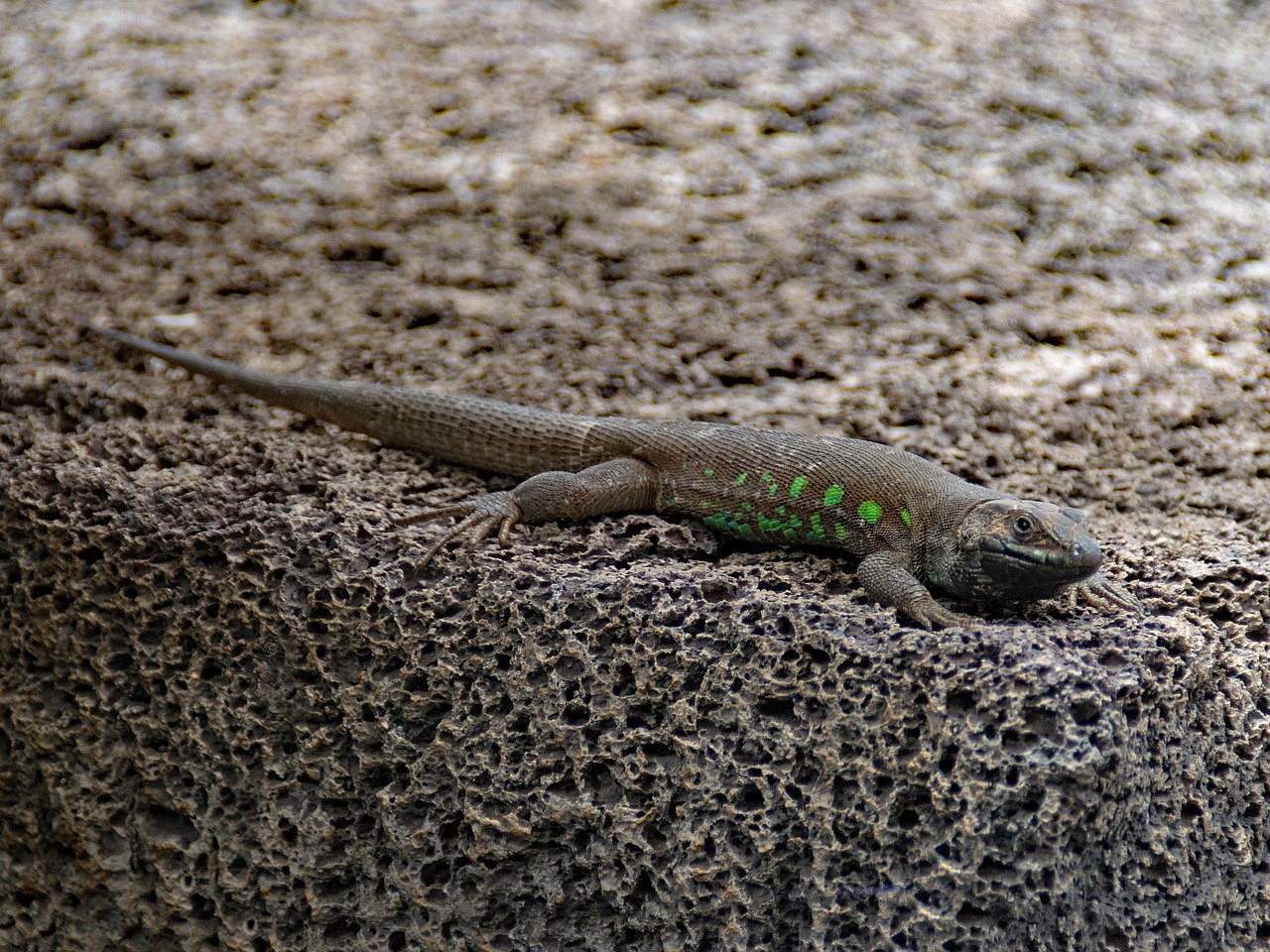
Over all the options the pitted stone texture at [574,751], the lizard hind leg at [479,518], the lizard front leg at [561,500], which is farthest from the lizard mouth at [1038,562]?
the lizard hind leg at [479,518]

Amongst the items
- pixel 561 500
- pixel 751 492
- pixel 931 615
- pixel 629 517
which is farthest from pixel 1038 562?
pixel 561 500

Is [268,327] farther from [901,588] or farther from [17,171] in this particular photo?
[901,588]

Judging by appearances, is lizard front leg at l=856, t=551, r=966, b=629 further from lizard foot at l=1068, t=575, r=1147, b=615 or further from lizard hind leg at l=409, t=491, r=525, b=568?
lizard hind leg at l=409, t=491, r=525, b=568

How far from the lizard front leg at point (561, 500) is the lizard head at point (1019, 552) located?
1.07m

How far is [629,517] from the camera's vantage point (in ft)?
12.0

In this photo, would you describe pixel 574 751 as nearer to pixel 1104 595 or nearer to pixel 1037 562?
pixel 1037 562

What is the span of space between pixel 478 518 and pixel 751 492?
89 cm

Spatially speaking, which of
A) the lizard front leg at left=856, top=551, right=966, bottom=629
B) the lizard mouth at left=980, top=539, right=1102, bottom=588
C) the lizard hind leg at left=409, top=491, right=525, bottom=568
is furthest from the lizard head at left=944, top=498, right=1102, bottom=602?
the lizard hind leg at left=409, top=491, right=525, bottom=568

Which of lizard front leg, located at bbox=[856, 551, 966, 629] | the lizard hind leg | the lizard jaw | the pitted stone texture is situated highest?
the lizard jaw

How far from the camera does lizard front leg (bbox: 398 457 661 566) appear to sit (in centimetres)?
346

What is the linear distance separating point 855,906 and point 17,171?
5.13m

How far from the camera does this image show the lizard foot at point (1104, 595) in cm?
311

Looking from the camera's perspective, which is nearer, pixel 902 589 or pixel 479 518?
pixel 902 589

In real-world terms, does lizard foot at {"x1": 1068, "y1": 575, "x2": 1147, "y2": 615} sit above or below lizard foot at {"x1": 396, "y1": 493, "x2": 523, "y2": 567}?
below
